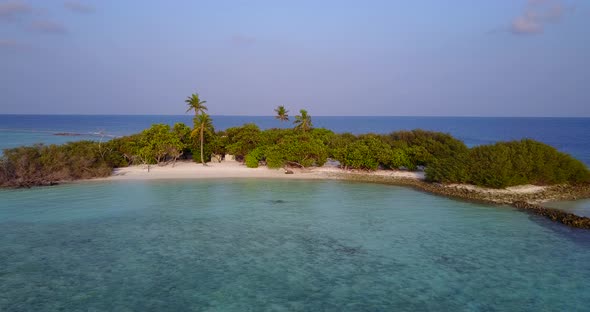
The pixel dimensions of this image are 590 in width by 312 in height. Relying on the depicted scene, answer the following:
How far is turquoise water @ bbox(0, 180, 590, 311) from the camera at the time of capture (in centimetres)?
1356

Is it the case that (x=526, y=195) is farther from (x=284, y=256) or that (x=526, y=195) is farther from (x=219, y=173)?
(x=219, y=173)

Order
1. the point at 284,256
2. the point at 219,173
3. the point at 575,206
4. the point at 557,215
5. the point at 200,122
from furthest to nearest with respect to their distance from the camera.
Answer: the point at 200,122 → the point at 219,173 → the point at 575,206 → the point at 557,215 → the point at 284,256

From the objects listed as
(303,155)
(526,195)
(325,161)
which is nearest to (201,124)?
(303,155)

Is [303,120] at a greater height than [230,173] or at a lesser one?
greater

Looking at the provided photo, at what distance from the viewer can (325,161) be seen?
4266cm

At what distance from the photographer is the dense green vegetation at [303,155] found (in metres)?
31.7

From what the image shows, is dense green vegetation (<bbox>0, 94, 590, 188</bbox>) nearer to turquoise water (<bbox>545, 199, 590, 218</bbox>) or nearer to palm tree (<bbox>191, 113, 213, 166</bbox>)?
palm tree (<bbox>191, 113, 213, 166</bbox>)

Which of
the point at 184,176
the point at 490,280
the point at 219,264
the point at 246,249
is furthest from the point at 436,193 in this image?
the point at 184,176

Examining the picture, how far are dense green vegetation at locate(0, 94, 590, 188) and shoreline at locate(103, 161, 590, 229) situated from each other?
33.5 inches

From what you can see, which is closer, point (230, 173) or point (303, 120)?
point (230, 173)

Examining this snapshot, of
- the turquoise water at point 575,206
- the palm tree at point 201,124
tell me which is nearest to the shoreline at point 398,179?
the turquoise water at point 575,206

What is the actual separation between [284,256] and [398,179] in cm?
2262

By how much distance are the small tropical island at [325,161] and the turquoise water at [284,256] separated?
4818mm

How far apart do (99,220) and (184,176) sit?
17189mm
